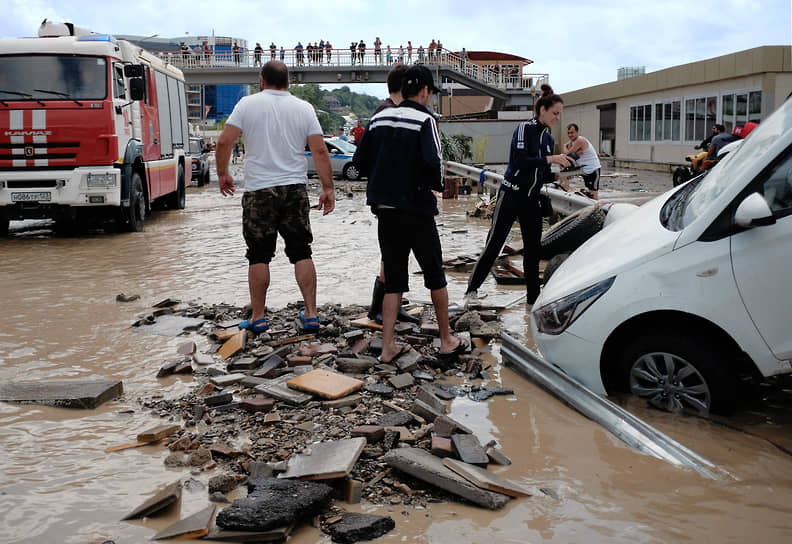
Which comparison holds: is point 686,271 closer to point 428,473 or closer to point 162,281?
point 428,473

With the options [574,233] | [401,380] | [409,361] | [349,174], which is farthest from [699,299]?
[349,174]

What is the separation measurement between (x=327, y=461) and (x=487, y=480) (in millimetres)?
736

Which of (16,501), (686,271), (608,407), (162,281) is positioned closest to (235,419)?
(16,501)

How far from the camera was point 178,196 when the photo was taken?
18.0m

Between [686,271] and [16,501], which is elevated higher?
[686,271]

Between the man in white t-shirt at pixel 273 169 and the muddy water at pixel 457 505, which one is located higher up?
the man in white t-shirt at pixel 273 169

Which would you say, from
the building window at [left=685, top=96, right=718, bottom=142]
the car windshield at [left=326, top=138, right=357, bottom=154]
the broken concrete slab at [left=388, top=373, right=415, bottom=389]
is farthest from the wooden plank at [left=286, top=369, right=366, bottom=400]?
the building window at [left=685, top=96, right=718, bottom=142]

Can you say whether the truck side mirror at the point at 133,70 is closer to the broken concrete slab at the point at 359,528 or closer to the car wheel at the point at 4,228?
the car wheel at the point at 4,228

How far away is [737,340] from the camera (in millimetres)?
3947

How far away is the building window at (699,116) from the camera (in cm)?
2714

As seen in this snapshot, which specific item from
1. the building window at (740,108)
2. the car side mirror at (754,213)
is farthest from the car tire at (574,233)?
the building window at (740,108)

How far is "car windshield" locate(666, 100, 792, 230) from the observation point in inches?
167

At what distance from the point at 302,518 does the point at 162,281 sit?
626 cm

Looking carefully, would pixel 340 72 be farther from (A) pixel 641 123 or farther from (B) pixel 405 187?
(B) pixel 405 187
